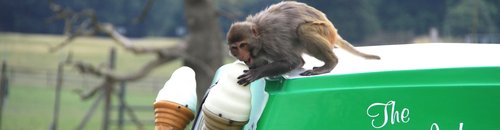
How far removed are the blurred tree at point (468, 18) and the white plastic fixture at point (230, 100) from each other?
4536 mm

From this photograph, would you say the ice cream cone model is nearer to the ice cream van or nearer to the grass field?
the ice cream van

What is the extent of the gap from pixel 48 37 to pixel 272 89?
20.2 metres

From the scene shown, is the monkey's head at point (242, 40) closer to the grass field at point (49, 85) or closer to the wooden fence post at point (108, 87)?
the wooden fence post at point (108, 87)

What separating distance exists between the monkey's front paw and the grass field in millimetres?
11625

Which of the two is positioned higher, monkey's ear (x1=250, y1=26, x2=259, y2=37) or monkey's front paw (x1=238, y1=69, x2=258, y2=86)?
monkey's ear (x1=250, y1=26, x2=259, y2=37)

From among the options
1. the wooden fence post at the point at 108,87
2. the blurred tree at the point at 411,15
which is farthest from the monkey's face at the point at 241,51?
the wooden fence post at the point at 108,87

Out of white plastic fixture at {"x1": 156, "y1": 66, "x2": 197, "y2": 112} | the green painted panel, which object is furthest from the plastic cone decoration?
the green painted panel

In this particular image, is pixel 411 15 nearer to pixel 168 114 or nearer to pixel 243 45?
pixel 243 45

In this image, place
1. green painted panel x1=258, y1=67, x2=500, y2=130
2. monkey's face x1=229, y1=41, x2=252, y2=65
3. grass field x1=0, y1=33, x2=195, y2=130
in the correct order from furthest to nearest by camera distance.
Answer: grass field x1=0, y1=33, x2=195, y2=130
monkey's face x1=229, y1=41, x2=252, y2=65
green painted panel x1=258, y1=67, x2=500, y2=130

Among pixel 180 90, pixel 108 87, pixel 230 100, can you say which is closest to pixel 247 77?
pixel 180 90

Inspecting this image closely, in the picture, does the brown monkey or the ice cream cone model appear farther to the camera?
the brown monkey

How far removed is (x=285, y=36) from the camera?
452 centimetres

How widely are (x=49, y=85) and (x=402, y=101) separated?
2076 cm

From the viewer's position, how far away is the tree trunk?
42.3 ft
